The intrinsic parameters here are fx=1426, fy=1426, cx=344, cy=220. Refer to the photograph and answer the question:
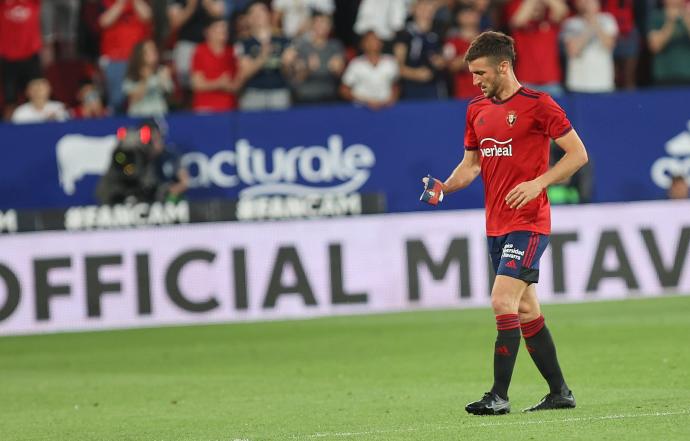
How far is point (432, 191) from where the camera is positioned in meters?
8.78

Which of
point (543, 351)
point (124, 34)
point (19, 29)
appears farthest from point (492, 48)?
point (19, 29)

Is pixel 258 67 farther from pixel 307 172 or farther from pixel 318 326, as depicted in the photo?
pixel 318 326

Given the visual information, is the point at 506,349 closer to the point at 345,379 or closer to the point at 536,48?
the point at 345,379

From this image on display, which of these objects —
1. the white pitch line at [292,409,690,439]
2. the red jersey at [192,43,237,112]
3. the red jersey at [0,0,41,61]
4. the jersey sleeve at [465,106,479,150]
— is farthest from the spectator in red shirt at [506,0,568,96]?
the white pitch line at [292,409,690,439]

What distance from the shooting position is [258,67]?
19516 millimetres

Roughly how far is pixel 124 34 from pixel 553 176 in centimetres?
1273

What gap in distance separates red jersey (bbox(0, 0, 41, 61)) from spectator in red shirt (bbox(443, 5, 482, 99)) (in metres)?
5.78

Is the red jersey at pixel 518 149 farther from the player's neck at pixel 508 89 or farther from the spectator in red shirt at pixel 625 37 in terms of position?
the spectator in red shirt at pixel 625 37

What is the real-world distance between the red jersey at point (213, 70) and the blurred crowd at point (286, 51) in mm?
19

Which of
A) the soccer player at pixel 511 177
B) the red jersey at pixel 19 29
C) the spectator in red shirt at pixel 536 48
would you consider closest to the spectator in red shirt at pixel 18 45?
the red jersey at pixel 19 29

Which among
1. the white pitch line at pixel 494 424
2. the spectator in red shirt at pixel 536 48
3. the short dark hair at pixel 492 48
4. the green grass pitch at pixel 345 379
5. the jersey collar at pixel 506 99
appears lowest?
the green grass pitch at pixel 345 379

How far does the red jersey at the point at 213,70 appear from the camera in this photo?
19.6 metres

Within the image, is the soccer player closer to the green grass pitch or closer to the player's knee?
the player's knee

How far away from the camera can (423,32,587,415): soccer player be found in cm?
838
